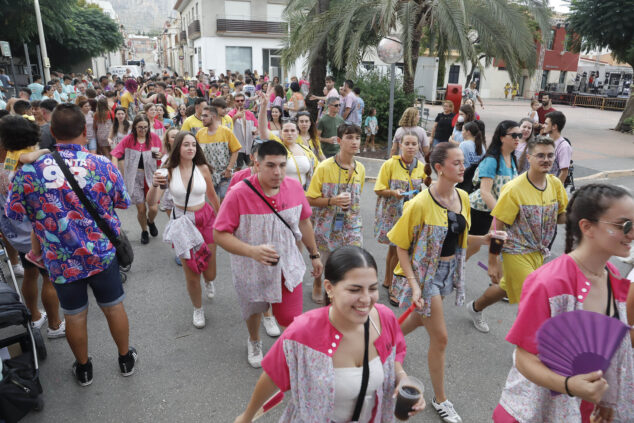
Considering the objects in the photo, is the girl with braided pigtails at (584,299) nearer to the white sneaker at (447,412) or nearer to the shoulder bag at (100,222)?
the white sneaker at (447,412)

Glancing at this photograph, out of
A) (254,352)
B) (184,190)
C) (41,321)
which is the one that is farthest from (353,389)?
(41,321)

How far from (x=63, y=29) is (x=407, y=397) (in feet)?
104

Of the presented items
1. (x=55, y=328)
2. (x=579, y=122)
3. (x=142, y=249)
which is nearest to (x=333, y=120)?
(x=142, y=249)

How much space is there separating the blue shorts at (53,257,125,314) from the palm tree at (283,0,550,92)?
9998mm

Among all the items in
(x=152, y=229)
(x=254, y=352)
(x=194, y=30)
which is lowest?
(x=254, y=352)

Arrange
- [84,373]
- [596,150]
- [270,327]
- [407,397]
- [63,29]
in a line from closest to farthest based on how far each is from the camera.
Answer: [407,397]
[84,373]
[270,327]
[596,150]
[63,29]

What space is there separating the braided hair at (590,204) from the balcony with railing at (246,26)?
35.8 meters

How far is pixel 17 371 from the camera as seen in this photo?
3051 mm

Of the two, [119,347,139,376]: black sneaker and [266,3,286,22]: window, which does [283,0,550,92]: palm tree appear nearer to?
[119,347,139,376]: black sneaker

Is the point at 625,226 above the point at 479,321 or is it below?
above

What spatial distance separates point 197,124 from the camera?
23.5 feet

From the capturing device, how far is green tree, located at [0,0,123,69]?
2212 centimetres

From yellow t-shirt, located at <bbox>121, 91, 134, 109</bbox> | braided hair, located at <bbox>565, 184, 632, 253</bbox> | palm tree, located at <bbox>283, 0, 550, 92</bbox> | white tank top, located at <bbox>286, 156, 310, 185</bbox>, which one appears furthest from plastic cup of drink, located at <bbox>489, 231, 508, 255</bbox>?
yellow t-shirt, located at <bbox>121, 91, 134, 109</bbox>

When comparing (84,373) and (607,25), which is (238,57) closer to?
(607,25)
